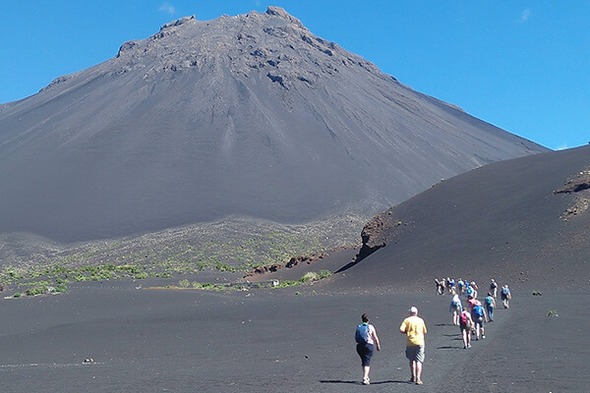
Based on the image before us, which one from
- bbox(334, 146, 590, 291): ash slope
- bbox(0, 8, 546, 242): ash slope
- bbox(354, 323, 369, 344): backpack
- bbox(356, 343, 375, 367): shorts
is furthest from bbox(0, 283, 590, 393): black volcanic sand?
bbox(0, 8, 546, 242): ash slope

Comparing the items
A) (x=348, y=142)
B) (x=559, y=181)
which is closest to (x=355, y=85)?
(x=348, y=142)

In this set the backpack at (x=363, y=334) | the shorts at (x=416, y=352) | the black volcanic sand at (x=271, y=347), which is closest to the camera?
the shorts at (x=416, y=352)

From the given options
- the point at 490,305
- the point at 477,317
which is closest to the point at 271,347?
the point at 477,317

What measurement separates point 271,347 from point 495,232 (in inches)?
964

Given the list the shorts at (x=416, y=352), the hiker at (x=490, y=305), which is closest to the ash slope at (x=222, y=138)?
the hiker at (x=490, y=305)

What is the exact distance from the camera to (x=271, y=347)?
58.3 ft

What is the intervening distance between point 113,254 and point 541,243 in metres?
41.7

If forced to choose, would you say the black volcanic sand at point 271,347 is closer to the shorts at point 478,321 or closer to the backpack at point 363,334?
Result: the shorts at point 478,321

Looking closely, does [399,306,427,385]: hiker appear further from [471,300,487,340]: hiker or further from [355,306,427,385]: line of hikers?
[471,300,487,340]: hiker

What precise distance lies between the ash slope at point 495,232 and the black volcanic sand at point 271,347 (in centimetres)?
466

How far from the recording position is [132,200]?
294 ft

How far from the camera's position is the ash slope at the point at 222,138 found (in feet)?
287

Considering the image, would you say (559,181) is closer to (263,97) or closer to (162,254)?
(162,254)

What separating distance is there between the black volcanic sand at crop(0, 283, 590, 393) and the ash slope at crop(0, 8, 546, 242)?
175 ft
